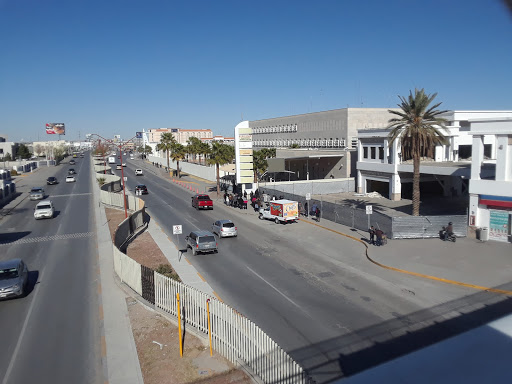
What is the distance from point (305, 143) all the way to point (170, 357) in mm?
67534

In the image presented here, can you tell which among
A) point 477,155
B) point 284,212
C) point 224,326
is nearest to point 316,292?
point 224,326

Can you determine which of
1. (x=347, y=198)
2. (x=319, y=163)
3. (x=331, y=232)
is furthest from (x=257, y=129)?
(x=331, y=232)

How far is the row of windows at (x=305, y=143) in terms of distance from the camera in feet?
217

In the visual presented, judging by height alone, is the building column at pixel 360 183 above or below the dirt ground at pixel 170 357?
above

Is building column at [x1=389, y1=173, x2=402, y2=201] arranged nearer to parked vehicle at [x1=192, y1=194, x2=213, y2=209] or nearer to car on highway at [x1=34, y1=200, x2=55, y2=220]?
parked vehicle at [x1=192, y1=194, x2=213, y2=209]

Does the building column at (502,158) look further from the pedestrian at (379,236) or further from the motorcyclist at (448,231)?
the pedestrian at (379,236)

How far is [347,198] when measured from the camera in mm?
46531

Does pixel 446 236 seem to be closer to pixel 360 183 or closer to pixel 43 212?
pixel 360 183

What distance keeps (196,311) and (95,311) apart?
4.92 m

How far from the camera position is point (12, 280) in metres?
17.3

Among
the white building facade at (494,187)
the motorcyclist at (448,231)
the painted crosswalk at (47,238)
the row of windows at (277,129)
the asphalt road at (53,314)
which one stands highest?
the row of windows at (277,129)

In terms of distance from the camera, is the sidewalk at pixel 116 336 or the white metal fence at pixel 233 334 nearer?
the white metal fence at pixel 233 334

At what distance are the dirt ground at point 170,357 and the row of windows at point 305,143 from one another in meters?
53.9

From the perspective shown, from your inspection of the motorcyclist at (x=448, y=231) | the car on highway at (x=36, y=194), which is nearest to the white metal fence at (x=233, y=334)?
the motorcyclist at (x=448, y=231)
